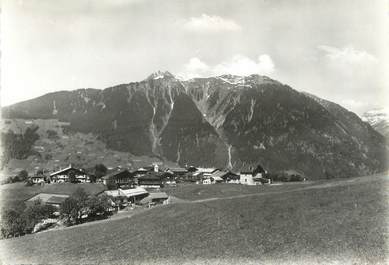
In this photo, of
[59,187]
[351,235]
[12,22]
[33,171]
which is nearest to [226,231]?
[351,235]

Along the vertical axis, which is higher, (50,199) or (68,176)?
(68,176)

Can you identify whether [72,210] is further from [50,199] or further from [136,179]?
[136,179]

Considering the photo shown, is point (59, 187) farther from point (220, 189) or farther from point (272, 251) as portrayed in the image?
point (272, 251)

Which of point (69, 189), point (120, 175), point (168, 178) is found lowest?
point (168, 178)

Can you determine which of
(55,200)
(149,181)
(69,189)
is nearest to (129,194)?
(55,200)

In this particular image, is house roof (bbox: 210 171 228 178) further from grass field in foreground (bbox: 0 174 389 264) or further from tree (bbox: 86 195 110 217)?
grass field in foreground (bbox: 0 174 389 264)

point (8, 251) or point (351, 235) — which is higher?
point (351, 235)

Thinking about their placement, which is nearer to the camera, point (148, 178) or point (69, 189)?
point (69, 189)

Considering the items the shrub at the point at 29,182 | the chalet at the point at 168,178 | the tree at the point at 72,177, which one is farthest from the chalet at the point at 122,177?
the shrub at the point at 29,182
